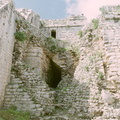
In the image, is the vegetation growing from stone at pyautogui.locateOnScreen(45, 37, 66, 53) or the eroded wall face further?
the vegetation growing from stone at pyautogui.locateOnScreen(45, 37, 66, 53)

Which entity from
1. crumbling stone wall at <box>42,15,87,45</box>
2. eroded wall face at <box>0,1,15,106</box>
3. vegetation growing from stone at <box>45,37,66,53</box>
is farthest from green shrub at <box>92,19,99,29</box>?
crumbling stone wall at <box>42,15,87,45</box>

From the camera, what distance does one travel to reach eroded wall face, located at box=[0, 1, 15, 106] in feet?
27.0

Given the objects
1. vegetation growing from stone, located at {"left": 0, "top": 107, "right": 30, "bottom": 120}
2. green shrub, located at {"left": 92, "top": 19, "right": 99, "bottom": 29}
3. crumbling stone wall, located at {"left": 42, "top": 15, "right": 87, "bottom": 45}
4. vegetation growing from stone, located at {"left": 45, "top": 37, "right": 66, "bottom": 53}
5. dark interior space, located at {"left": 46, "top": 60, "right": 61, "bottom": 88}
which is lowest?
vegetation growing from stone, located at {"left": 0, "top": 107, "right": 30, "bottom": 120}

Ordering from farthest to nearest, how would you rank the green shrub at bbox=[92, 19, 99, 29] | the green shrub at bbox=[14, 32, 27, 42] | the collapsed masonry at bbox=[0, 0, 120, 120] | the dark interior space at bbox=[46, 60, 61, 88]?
the dark interior space at bbox=[46, 60, 61, 88]
the green shrub at bbox=[92, 19, 99, 29]
the green shrub at bbox=[14, 32, 27, 42]
the collapsed masonry at bbox=[0, 0, 120, 120]

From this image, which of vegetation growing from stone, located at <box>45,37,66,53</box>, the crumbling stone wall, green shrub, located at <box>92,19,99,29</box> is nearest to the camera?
green shrub, located at <box>92,19,99,29</box>

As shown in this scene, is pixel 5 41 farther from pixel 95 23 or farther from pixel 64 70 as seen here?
pixel 95 23

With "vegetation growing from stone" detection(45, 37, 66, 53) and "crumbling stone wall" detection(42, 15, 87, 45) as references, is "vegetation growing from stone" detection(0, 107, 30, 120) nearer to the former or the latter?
"vegetation growing from stone" detection(45, 37, 66, 53)

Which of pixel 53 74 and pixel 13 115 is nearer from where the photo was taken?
pixel 13 115

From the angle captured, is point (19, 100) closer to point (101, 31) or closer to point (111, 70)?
point (111, 70)

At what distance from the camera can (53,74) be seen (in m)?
13.6

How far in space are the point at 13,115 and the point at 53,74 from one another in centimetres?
673

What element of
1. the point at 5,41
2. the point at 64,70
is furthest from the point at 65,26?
the point at 5,41

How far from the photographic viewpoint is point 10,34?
30.2 ft

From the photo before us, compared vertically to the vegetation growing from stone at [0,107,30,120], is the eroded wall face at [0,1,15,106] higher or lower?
higher
